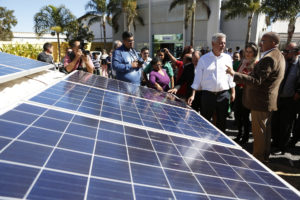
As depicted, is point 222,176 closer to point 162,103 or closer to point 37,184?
point 37,184

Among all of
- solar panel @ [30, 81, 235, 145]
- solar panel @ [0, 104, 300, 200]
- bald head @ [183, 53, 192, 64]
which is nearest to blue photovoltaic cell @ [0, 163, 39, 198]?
solar panel @ [0, 104, 300, 200]

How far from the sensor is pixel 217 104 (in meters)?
4.57

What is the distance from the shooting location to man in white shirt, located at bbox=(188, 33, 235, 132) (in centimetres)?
441

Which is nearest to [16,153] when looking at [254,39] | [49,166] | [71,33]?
[49,166]

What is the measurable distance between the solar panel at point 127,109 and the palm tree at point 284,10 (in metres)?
19.7

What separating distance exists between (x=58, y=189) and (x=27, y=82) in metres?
2.55

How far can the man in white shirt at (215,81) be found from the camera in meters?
4.41

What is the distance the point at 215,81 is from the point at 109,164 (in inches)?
138

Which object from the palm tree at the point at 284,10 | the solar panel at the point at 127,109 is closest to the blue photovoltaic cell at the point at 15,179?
the solar panel at the point at 127,109

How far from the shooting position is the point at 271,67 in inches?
140

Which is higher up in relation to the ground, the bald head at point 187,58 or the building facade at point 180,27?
the building facade at point 180,27

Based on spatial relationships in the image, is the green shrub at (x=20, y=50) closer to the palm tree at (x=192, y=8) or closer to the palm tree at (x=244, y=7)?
the palm tree at (x=192, y=8)

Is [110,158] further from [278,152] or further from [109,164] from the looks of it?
[278,152]

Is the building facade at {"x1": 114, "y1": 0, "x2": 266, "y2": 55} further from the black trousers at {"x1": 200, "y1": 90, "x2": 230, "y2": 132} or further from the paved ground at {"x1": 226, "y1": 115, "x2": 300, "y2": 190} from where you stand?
the black trousers at {"x1": 200, "y1": 90, "x2": 230, "y2": 132}
